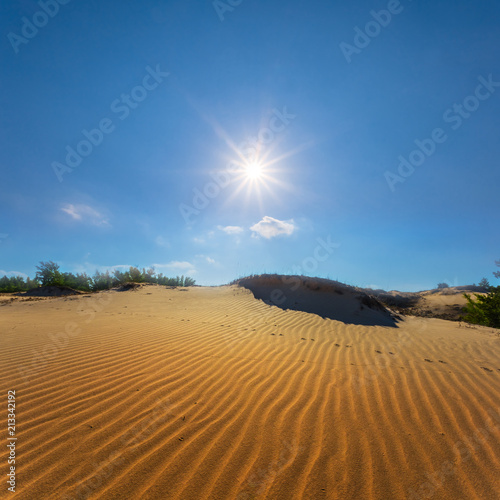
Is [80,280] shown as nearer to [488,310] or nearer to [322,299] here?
[322,299]

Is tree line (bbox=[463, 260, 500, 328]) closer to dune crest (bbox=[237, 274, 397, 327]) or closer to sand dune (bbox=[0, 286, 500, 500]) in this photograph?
dune crest (bbox=[237, 274, 397, 327])

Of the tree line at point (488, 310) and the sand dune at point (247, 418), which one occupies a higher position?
the tree line at point (488, 310)

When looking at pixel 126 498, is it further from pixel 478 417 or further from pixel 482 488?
pixel 478 417

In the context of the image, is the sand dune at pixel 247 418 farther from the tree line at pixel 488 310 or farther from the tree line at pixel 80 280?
the tree line at pixel 80 280

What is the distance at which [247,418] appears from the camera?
8.32 ft

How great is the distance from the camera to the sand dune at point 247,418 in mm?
1851

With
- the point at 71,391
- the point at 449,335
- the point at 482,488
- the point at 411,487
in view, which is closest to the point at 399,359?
the point at 482,488

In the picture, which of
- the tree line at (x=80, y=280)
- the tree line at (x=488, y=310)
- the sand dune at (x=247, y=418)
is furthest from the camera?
the tree line at (x=80, y=280)

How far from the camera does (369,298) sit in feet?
34.0

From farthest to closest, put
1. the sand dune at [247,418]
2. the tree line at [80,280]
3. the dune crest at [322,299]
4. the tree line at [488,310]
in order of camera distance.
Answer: the tree line at [80,280] < the tree line at [488,310] < the dune crest at [322,299] < the sand dune at [247,418]

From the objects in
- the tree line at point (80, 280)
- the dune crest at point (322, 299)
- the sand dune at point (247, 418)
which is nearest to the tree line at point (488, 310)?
the dune crest at point (322, 299)

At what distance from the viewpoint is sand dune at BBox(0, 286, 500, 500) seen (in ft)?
6.07

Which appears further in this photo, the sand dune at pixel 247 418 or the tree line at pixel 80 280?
the tree line at pixel 80 280

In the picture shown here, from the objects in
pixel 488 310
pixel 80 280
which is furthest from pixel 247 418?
pixel 80 280
